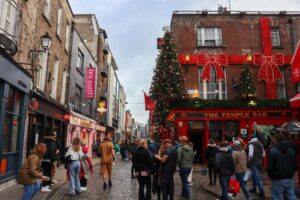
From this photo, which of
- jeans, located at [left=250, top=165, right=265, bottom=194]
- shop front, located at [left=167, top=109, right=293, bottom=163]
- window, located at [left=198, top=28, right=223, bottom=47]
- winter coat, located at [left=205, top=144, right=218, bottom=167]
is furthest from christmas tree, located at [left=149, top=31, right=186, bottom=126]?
jeans, located at [left=250, top=165, right=265, bottom=194]

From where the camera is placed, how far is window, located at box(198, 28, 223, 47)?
22266 mm

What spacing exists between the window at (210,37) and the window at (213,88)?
2.25m

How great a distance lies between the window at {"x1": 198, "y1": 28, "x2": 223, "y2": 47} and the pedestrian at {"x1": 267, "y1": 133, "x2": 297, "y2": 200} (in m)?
17.3

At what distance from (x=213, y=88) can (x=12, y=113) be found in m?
15.0

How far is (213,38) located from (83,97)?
12.9 m

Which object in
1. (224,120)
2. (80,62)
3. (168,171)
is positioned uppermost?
(80,62)

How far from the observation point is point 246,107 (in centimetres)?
1966

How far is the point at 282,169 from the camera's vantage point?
565 cm

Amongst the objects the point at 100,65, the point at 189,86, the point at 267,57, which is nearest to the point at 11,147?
the point at 189,86

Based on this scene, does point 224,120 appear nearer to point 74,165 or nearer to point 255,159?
point 255,159

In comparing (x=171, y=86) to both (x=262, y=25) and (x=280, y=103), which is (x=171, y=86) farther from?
(x=262, y=25)

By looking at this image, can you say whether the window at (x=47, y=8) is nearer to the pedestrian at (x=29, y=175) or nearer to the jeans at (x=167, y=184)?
the pedestrian at (x=29, y=175)

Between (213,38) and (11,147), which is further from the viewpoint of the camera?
(213,38)

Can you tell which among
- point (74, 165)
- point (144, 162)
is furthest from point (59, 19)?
point (144, 162)
